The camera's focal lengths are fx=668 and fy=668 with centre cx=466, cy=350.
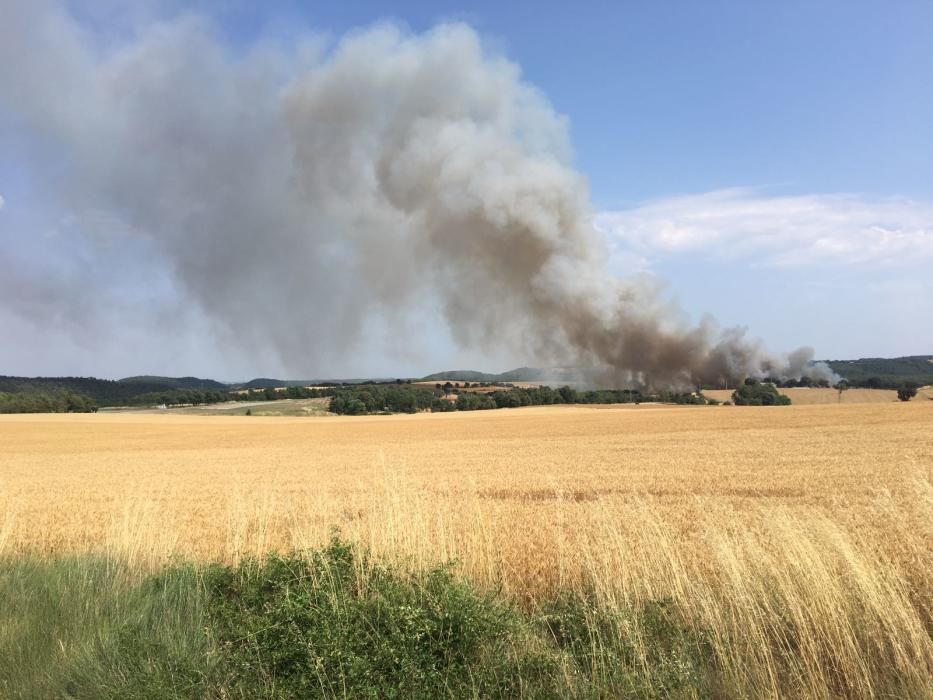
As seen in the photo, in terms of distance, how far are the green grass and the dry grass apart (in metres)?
0.51

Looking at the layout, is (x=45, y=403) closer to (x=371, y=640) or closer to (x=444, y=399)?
(x=444, y=399)

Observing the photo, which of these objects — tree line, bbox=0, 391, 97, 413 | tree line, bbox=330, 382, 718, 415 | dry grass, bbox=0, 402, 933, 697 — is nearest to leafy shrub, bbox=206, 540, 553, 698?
dry grass, bbox=0, 402, 933, 697

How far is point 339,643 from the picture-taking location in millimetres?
4789

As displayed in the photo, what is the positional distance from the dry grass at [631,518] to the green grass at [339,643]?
0.51 m

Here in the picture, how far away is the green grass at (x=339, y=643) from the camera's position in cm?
431

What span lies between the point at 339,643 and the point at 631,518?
650 cm

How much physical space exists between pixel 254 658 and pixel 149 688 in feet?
2.27

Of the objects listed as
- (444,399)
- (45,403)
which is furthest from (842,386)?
(45,403)

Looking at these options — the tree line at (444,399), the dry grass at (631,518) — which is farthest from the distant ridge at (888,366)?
the dry grass at (631,518)

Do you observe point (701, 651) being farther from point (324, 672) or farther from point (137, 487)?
point (137, 487)

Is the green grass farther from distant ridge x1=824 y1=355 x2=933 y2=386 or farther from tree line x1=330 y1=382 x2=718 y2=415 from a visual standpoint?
distant ridge x1=824 y1=355 x2=933 y2=386

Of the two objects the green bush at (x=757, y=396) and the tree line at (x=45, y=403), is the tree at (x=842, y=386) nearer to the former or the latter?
the green bush at (x=757, y=396)

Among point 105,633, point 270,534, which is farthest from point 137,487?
point 105,633

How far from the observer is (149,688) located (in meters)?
4.24
